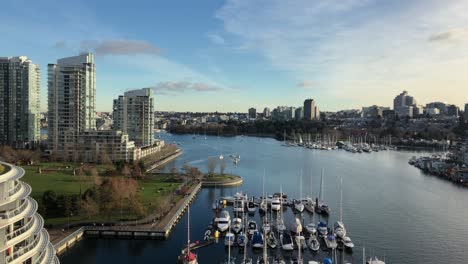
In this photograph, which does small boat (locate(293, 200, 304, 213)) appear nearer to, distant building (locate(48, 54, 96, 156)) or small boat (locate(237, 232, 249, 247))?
small boat (locate(237, 232, 249, 247))

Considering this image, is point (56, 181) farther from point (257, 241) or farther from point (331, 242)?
Result: point (331, 242)

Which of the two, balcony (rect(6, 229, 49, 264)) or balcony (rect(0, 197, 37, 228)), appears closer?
balcony (rect(0, 197, 37, 228))

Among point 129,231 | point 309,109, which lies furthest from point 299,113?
point 129,231

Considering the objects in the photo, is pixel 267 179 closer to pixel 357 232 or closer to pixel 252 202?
pixel 252 202

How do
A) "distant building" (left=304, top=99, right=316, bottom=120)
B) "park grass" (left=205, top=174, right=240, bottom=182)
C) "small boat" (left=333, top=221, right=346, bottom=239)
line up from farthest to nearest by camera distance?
"distant building" (left=304, top=99, right=316, bottom=120)
"park grass" (left=205, top=174, right=240, bottom=182)
"small boat" (left=333, top=221, right=346, bottom=239)

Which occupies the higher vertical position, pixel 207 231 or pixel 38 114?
pixel 38 114

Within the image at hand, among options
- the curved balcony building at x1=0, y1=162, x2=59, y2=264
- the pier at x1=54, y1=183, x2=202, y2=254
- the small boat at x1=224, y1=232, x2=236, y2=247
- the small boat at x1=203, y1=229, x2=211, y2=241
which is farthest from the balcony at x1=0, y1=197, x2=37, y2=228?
the small boat at x1=203, y1=229, x2=211, y2=241

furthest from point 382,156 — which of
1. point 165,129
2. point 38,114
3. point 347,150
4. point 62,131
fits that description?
point 165,129
